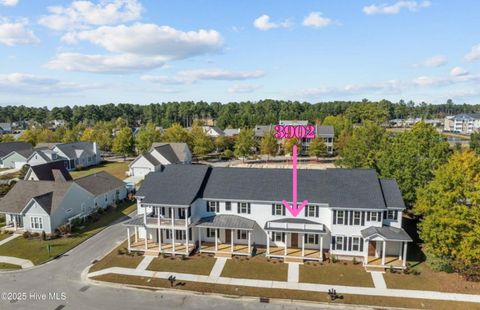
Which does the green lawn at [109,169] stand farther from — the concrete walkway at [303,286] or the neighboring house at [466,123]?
the neighboring house at [466,123]

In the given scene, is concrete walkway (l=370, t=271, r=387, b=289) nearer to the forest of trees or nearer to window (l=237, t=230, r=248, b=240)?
window (l=237, t=230, r=248, b=240)

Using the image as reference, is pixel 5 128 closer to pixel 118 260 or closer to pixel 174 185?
pixel 174 185

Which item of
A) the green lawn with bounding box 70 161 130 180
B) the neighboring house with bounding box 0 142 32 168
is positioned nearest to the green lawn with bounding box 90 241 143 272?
the green lawn with bounding box 70 161 130 180

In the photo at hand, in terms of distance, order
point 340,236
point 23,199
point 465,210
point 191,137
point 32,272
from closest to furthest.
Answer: point 465,210
point 32,272
point 340,236
point 23,199
point 191,137

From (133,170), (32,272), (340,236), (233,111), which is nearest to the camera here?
(32,272)

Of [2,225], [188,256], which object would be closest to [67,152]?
[2,225]

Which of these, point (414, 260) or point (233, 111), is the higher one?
point (233, 111)

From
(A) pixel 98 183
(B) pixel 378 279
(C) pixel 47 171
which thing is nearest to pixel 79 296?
(B) pixel 378 279

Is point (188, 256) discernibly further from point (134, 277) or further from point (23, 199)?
point (23, 199)
